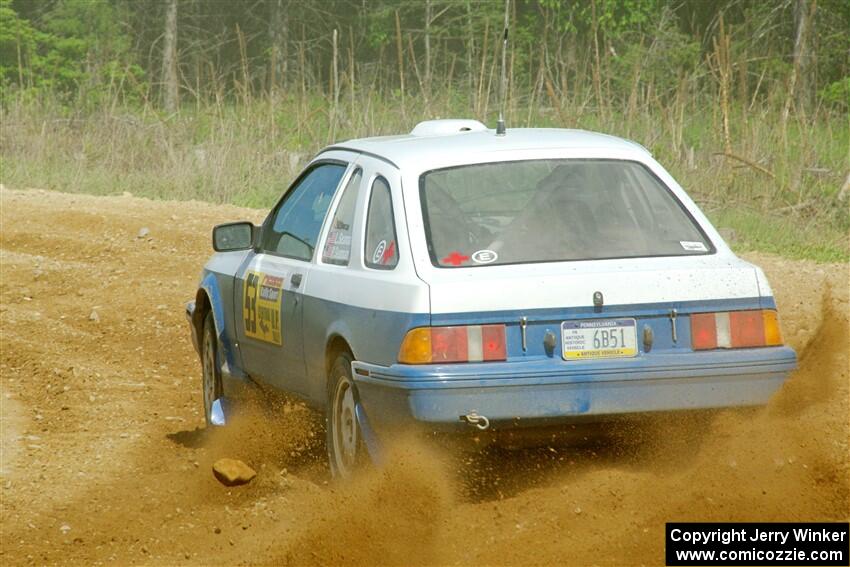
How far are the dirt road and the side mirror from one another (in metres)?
0.81

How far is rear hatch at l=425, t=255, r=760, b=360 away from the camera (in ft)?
17.1

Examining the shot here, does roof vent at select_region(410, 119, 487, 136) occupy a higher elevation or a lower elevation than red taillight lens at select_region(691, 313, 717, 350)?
higher

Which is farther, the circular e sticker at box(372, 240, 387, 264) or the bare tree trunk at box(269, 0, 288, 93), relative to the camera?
the bare tree trunk at box(269, 0, 288, 93)

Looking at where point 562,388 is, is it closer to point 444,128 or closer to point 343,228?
point 343,228

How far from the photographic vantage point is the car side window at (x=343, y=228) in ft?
19.9

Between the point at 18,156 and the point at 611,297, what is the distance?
17622 millimetres

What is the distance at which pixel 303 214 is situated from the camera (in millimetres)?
6863

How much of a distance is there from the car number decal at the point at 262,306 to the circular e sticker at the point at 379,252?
0.93 metres

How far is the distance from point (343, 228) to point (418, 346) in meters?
1.14

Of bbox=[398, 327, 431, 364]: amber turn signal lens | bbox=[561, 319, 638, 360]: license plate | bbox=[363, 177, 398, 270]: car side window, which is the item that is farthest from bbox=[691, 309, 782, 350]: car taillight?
bbox=[363, 177, 398, 270]: car side window

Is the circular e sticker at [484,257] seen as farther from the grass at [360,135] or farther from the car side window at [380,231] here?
the grass at [360,135]

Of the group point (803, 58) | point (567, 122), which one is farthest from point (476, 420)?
point (803, 58)

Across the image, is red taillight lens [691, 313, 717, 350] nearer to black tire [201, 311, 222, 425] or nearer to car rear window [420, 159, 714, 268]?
car rear window [420, 159, 714, 268]

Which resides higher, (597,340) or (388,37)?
(388,37)
